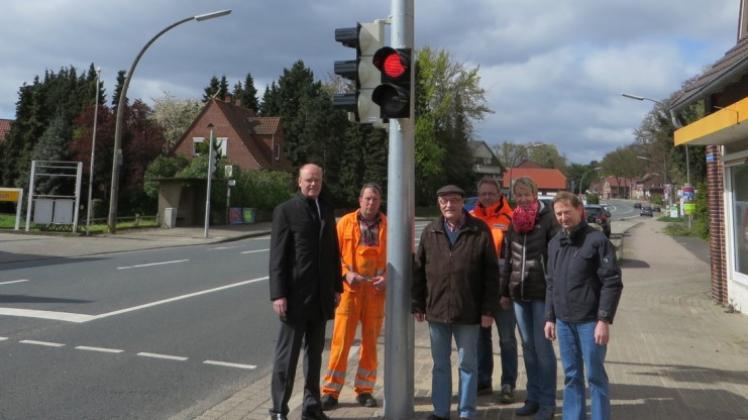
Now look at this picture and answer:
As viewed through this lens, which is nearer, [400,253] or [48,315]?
[400,253]

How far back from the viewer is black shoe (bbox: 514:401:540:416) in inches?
181

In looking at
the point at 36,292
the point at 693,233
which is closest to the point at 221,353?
the point at 36,292

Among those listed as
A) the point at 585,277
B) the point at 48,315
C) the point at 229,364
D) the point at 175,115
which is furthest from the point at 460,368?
the point at 175,115

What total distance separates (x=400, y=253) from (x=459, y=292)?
21.1 inches

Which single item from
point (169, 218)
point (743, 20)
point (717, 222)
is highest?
point (743, 20)

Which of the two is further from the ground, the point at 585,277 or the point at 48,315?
the point at 585,277

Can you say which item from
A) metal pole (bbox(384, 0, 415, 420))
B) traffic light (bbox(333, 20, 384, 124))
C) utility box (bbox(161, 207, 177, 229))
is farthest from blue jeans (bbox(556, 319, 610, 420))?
utility box (bbox(161, 207, 177, 229))

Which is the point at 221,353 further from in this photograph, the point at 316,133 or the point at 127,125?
the point at 316,133

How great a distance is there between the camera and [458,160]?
57.7 metres

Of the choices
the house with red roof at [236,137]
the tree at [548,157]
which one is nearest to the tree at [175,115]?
the house with red roof at [236,137]

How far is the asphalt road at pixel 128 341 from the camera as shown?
16.2 ft

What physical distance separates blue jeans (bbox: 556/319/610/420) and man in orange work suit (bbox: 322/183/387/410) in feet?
4.86

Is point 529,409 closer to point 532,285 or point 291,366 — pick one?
point 532,285

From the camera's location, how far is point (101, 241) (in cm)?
2042
